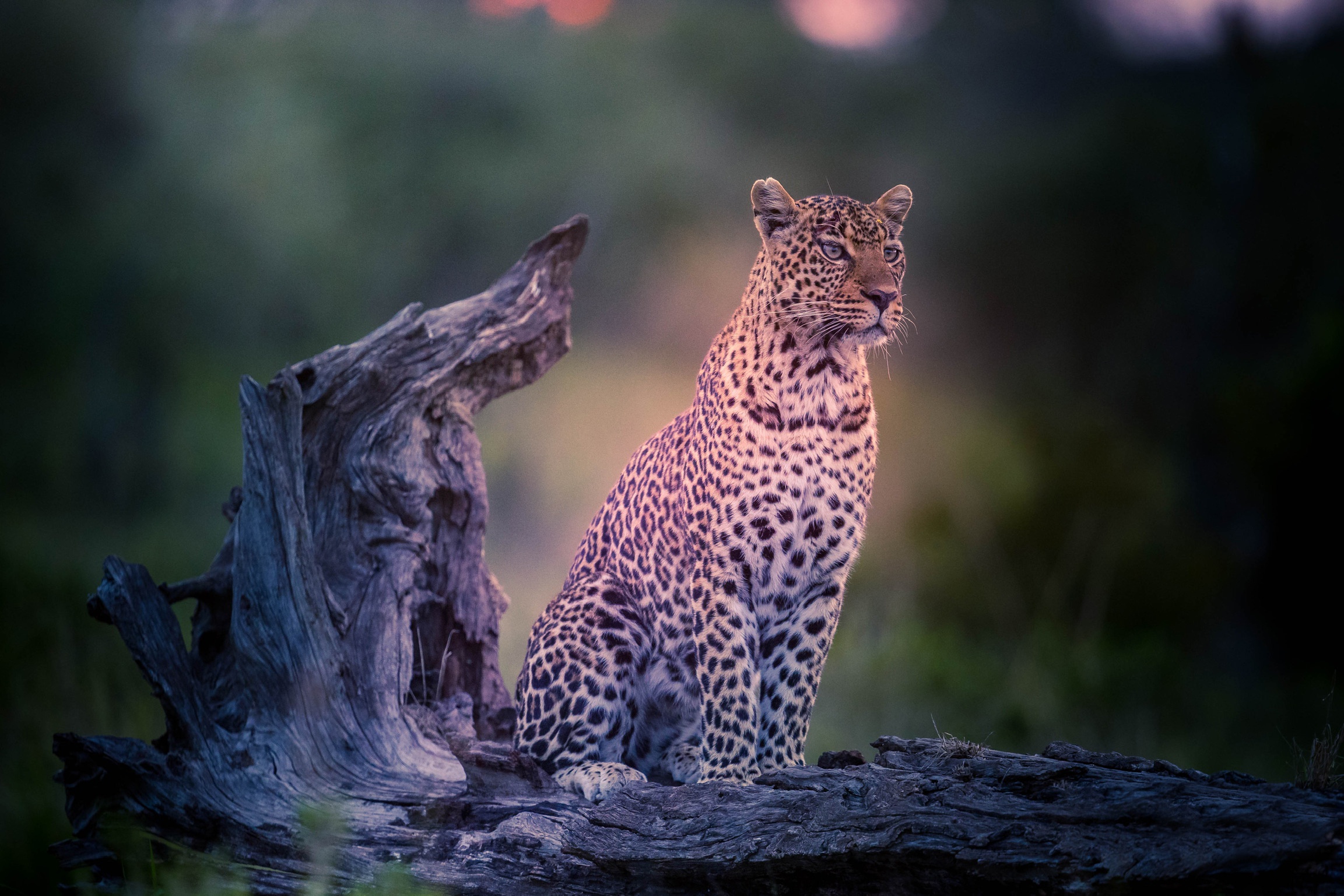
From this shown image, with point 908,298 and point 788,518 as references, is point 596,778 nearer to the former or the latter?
point 788,518

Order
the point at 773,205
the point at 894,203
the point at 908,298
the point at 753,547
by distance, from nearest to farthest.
Answer: the point at 753,547
the point at 773,205
the point at 894,203
the point at 908,298

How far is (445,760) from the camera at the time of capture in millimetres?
4379

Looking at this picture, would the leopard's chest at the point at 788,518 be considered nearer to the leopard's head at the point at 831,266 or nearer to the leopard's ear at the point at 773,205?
the leopard's head at the point at 831,266

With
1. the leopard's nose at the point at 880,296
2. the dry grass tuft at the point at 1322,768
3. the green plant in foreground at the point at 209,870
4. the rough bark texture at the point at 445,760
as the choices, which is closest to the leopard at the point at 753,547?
the leopard's nose at the point at 880,296

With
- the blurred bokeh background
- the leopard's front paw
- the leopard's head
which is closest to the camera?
the leopard's front paw

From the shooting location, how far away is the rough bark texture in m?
3.15

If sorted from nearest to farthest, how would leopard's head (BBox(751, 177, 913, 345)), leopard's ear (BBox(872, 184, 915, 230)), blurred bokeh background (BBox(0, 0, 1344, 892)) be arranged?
leopard's head (BBox(751, 177, 913, 345)) < leopard's ear (BBox(872, 184, 915, 230)) < blurred bokeh background (BBox(0, 0, 1344, 892))

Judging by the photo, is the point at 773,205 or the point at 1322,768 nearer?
the point at 1322,768

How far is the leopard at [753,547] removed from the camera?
4391mm

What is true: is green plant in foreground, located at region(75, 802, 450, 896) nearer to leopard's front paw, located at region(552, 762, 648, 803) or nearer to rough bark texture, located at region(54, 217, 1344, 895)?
rough bark texture, located at region(54, 217, 1344, 895)

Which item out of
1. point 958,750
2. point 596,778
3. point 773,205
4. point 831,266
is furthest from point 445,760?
point 773,205

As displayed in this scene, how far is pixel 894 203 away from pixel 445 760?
10.5ft

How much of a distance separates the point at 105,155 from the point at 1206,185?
46.7 ft

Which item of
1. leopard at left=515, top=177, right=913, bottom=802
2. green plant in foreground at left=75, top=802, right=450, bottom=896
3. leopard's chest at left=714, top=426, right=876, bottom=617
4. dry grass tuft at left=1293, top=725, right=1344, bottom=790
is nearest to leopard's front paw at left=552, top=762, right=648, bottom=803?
leopard at left=515, top=177, right=913, bottom=802
